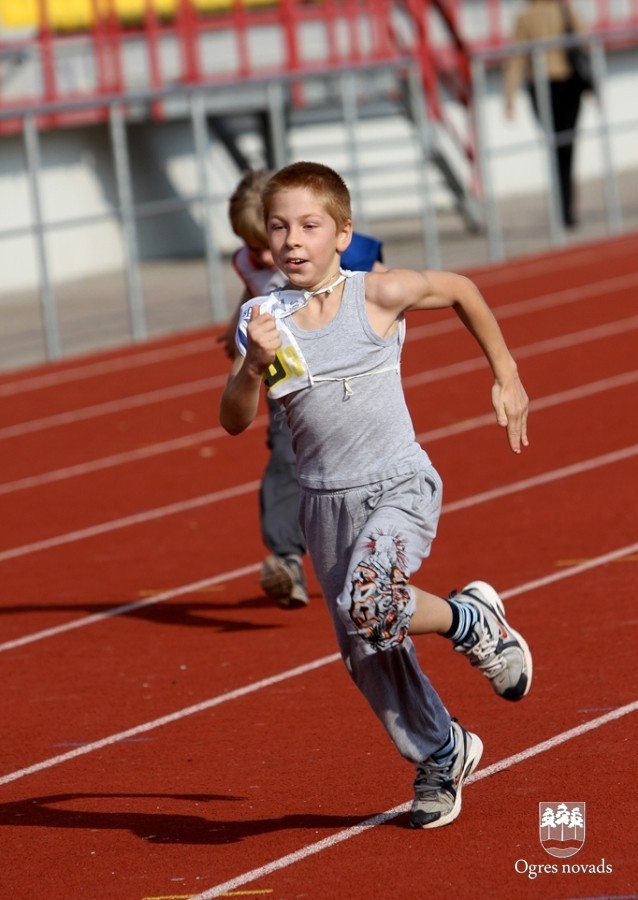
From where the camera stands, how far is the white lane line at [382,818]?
4113mm

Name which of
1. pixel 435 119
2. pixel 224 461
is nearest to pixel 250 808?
pixel 224 461

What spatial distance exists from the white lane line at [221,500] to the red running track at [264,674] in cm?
2

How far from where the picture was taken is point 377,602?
13.2ft

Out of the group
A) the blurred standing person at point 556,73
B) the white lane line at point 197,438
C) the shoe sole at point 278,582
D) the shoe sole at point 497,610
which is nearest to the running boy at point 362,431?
the shoe sole at point 497,610

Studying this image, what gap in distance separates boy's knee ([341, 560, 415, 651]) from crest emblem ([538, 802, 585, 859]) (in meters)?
0.59

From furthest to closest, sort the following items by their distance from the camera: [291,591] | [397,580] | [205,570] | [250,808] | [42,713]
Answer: [205,570]
[291,591]
[42,713]
[250,808]
[397,580]

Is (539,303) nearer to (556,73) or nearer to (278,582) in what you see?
(556,73)

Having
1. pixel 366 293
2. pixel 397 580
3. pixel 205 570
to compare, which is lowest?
pixel 205 570

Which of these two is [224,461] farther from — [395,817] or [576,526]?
[395,817]

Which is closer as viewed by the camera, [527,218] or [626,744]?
[626,744]

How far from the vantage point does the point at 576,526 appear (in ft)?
25.6

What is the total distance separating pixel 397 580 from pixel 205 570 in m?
3.80

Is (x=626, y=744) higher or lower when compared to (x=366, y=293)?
lower

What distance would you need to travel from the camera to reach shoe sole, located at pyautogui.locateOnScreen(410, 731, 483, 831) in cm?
430
